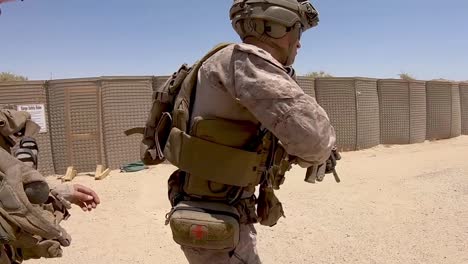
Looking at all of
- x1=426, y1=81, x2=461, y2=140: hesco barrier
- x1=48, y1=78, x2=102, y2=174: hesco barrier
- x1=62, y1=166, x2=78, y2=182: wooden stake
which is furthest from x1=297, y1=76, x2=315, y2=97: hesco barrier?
x1=62, y1=166, x2=78, y2=182: wooden stake

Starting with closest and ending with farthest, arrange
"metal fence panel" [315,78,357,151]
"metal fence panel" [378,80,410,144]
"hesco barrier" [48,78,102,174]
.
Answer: "hesco barrier" [48,78,102,174] → "metal fence panel" [315,78,357,151] → "metal fence panel" [378,80,410,144]

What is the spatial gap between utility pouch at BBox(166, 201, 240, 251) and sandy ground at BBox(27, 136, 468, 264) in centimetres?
239

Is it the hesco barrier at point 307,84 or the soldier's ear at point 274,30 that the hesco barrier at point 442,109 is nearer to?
the hesco barrier at point 307,84

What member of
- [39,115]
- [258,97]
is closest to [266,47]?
[258,97]

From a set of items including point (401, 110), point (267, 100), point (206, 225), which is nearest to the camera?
point (267, 100)

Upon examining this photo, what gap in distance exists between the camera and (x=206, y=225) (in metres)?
2.04

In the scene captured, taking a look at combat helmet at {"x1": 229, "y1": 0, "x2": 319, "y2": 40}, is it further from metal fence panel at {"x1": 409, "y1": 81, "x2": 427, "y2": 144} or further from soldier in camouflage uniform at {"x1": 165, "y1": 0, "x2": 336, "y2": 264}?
metal fence panel at {"x1": 409, "y1": 81, "x2": 427, "y2": 144}

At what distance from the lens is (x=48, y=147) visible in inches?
358

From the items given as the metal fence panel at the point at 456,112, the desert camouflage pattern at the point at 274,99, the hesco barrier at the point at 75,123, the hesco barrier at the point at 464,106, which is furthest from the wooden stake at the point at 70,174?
the hesco barrier at the point at 464,106

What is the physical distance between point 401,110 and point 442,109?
6.79 feet

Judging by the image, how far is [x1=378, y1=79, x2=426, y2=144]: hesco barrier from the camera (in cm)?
1259

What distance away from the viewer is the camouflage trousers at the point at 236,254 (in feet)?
7.02

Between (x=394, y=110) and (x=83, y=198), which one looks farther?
(x=394, y=110)

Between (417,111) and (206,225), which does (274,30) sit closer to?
(206,225)
